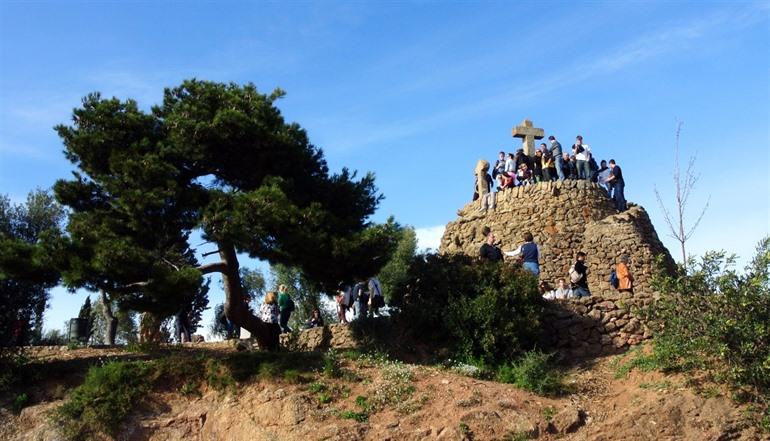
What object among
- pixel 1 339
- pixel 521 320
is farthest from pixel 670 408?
pixel 1 339

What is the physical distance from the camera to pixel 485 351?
13773 millimetres

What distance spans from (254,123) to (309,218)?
7.71ft

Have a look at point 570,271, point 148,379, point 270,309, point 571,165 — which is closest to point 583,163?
point 571,165

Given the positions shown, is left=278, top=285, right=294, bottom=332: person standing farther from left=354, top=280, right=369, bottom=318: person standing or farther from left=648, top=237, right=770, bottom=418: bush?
left=648, top=237, right=770, bottom=418: bush

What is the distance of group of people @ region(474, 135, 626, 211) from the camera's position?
76.9 feet

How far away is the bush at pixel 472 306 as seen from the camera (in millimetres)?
13844

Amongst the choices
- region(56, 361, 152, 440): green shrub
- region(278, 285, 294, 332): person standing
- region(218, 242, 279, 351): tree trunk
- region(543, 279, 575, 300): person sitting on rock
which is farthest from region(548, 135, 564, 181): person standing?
region(56, 361, 152, 440): green shrub

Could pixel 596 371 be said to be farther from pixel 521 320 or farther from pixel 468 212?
pixel 468 212

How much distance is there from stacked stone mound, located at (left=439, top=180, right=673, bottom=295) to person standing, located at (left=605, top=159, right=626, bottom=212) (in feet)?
1.61

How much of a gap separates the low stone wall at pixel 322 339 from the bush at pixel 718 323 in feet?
20.0

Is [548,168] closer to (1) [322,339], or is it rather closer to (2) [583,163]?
(2) [583,163]

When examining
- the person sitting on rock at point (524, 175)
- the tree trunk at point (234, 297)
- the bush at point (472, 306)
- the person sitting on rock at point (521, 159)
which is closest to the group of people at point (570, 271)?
the bush at point (472, 306)

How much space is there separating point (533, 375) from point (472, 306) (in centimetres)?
175

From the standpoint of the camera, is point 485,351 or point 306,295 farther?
point 306,295
